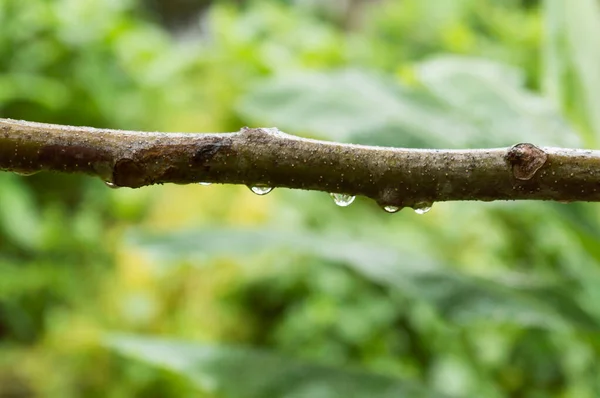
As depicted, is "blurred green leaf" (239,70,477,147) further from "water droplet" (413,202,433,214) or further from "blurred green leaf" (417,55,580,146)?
"water droplet" (413,202,433,214)

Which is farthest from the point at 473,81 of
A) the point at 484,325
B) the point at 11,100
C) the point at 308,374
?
the point at 11,100

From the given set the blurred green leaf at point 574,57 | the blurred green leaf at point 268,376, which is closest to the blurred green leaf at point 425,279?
the blurred green leaf at point 268,376

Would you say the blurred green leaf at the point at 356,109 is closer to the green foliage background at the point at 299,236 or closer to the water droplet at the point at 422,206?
the green foliage background at the point at 299,236

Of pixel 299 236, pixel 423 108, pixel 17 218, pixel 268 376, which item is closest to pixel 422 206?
pixel 268 376

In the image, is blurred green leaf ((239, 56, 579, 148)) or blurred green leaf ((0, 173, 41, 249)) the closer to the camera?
blurred green leaf ((239, 56, 579, 148))

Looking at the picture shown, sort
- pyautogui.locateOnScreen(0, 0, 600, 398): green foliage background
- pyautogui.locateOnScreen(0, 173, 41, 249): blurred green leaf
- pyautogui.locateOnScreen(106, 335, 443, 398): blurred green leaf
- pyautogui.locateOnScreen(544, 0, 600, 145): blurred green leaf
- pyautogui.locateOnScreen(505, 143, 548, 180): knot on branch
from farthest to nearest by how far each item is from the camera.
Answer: pyautogui.locateOnScreen(0, 173, 41, 249): blurred green leaf < pyautogui.locateOnScreen(544, 0, 600, 145): blurred green leaf < pyautogui.locateOnScreen(0, 0, 600, 398): green foliage background < pyautogui.locateOnScreen(106, 335, 443, 398): blurred green leaf < pyautogui.locateOnScreen(505, 143, 548, 180): knot on branch

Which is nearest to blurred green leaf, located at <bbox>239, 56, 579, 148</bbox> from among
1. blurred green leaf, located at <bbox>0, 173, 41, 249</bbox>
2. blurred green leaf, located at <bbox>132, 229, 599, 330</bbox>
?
blurred green leaf, located at <bbox>132, 229, 599, 330</bbox>

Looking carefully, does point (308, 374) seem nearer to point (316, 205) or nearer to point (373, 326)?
point (373, 326)
